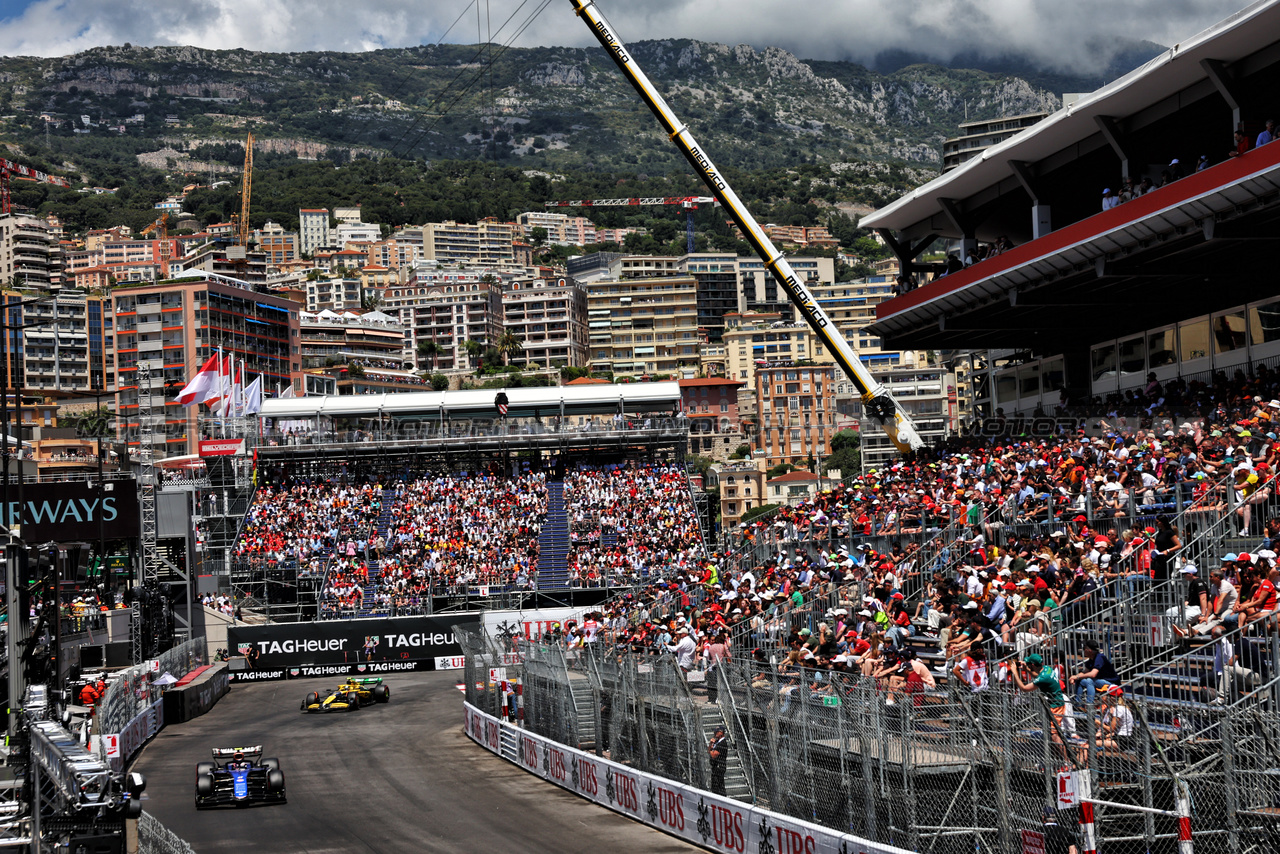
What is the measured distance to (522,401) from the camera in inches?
2480

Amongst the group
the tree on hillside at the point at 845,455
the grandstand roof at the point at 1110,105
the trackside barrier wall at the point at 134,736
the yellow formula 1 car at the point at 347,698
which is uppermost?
the grandstand roof at the point at 1110,105

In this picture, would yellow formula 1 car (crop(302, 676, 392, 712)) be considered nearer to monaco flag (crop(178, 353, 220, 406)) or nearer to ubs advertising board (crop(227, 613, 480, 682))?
ubs advertising board (crop(227, 613, 480, 682))

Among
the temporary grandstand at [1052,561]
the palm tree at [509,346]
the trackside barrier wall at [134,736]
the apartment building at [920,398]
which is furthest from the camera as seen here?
the palm tree at [509,346]

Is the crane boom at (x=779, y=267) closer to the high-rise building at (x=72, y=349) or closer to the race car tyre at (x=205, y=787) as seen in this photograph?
the race car tyre at (x=205, y=787)

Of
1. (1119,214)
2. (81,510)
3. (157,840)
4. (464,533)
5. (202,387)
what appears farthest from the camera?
(202,387)

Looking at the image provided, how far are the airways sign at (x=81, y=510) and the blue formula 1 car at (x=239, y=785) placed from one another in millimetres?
17299

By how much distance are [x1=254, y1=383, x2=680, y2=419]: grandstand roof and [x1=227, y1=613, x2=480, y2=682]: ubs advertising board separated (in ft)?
56.2

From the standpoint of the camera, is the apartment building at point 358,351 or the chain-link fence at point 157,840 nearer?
the chain-link fence at point 157,840

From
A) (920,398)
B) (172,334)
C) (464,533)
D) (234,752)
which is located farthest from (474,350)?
(234,752)

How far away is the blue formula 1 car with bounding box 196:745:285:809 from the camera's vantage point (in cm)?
2269

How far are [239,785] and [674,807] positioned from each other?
27.4 feet

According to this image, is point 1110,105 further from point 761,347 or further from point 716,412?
point 761,347

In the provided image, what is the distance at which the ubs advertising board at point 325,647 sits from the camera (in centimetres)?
4675

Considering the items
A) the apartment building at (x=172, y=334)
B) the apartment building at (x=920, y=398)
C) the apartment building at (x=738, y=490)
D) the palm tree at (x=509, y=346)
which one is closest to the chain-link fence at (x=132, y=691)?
the apartment building at (x=738, y=490)
